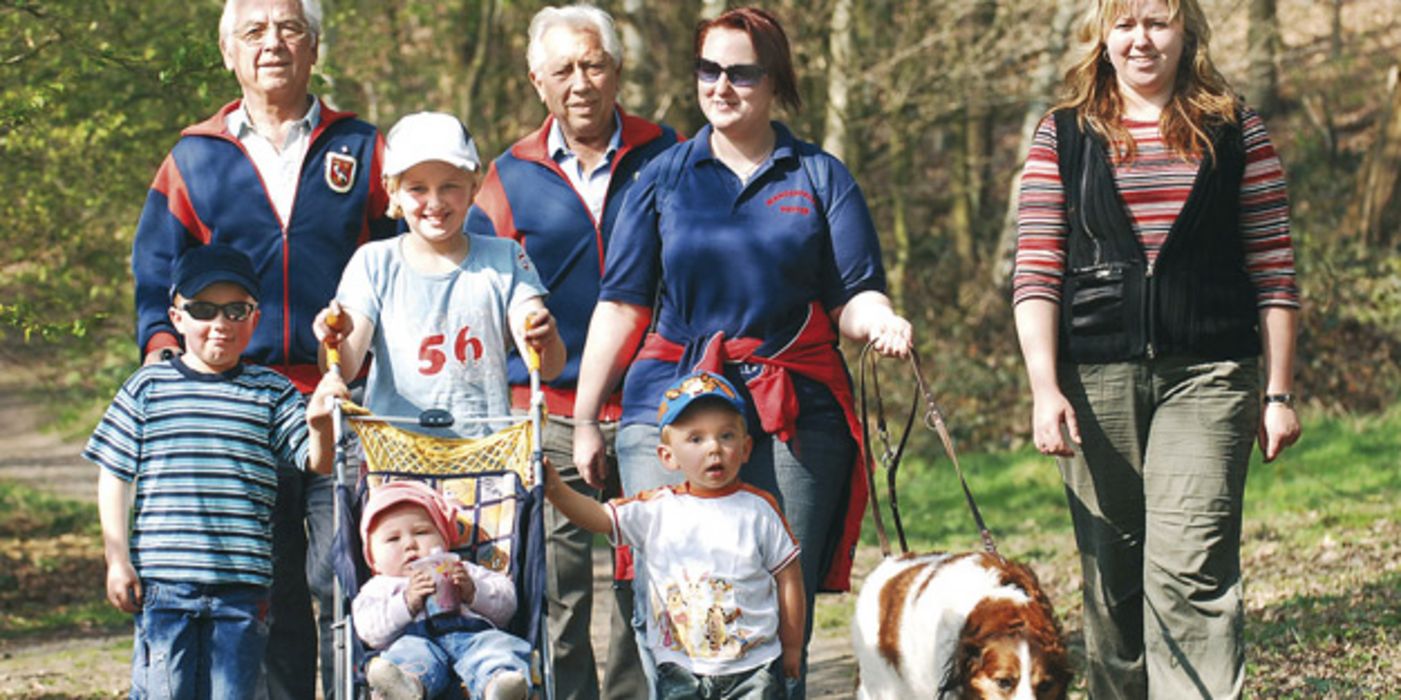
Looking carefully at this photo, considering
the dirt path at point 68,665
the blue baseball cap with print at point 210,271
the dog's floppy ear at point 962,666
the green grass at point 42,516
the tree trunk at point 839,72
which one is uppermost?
the tree trunk at point 839,72

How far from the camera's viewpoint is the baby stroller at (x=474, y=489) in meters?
4.85

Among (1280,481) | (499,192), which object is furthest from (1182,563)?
(1280,481)

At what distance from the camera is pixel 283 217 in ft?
19.0

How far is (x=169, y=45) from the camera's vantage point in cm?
1210

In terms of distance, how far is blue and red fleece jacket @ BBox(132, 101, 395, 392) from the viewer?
574cm

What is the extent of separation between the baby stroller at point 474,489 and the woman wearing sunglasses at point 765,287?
0.38m

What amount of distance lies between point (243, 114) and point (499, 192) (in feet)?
3.09

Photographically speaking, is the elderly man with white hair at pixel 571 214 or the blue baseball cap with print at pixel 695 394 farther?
the elderly man with white hair at pixel 571 214

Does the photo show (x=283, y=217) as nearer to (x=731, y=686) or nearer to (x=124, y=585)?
(x=124, y=585)

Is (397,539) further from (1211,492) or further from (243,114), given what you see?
(1211,492)

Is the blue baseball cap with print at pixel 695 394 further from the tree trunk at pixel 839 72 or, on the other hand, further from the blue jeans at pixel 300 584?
the tree trunk at pixel 839 72

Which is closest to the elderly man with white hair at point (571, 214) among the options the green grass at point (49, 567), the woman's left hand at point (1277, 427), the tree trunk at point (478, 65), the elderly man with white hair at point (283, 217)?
the elderly man with white hair at point (283, 217)

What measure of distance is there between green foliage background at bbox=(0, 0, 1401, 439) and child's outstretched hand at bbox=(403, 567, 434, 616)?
17.9 feet

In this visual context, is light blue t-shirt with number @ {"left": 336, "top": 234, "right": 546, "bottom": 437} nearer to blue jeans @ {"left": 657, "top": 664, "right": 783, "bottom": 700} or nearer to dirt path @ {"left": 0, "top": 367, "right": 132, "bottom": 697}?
blue jeans @ {"left": 657, "top": 664, "right": 783, "bottom": 700}
